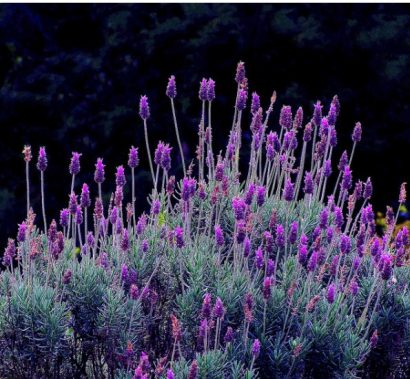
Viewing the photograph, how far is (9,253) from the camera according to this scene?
141 inches

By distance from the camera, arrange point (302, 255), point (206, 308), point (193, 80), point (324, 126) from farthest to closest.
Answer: point (193, 80) < point (324, 126) < point (302, 255) < point (206, 308)

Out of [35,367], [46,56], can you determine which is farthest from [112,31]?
[35,367]

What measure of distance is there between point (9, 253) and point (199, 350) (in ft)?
2.79

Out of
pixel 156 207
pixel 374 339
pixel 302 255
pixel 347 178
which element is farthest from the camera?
pixel 347 178

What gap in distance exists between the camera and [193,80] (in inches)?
426

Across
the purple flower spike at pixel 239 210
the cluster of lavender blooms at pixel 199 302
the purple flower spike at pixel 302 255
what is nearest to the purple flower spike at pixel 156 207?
the cluster of lavender blooms at pixel 199 302

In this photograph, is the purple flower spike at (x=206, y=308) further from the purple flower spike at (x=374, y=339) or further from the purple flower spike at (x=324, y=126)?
the purple flower spike at (x=324, y=126)

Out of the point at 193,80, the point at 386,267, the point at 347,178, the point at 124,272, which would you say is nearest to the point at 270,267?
the point at 386,267

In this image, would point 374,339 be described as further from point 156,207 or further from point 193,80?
point 193,80

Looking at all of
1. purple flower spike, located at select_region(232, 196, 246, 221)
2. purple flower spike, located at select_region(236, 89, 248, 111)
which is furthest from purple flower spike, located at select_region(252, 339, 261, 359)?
purple flower spike, located at select_region(236, 89, 248, 111)

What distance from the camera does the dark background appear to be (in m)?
10.7

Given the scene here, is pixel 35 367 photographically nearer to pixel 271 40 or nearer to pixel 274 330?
pixel 274 330

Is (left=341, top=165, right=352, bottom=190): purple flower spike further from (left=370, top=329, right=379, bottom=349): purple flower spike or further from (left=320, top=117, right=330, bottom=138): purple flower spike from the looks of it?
(left=370, top=329, right=379, bottom=349): purple flower spike

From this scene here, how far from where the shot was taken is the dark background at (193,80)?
35.1ft
